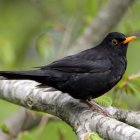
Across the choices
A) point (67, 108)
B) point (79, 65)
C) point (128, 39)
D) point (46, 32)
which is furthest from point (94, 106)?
point (46, 32)

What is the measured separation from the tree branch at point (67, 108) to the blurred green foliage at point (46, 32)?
367mm

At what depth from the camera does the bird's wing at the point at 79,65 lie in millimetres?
6137

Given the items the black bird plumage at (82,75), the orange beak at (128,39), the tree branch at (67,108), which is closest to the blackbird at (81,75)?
the black bird plumage at (82,75)

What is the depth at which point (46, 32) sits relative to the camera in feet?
26.8

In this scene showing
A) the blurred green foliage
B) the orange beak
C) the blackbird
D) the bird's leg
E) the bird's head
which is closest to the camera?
the bird's leg

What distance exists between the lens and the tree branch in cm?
479

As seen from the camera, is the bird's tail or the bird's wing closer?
the bird's tail

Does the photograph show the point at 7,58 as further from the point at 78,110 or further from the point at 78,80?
the point at 78,110

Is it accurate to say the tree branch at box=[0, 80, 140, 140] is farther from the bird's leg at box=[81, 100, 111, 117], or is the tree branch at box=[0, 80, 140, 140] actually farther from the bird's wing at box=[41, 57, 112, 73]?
the bird's wing at box=[41, 57, 112, 73]

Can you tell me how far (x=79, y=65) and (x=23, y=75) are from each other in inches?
25.5

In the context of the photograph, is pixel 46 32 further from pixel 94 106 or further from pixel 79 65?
pixel 94 106

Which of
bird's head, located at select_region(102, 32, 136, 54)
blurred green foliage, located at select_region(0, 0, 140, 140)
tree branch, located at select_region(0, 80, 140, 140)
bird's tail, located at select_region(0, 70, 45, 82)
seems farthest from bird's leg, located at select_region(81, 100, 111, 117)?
bird's head, located at select_region(102, 32, 136, 54)

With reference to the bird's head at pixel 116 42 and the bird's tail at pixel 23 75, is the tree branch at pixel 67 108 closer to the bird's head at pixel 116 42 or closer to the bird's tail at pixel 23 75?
the bird's tail at pixel 23 75

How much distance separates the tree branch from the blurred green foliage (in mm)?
367
